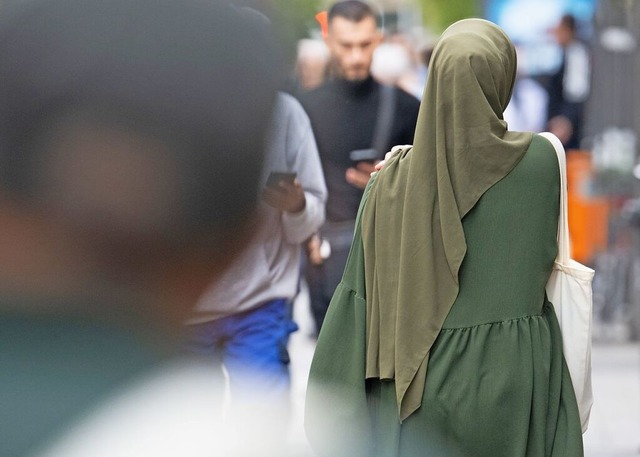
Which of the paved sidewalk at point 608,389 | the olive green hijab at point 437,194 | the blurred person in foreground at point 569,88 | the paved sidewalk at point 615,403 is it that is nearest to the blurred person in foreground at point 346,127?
the paved sidewalk at point 608,389

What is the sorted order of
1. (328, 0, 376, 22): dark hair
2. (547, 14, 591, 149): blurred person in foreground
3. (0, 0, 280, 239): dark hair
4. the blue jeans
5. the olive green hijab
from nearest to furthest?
(0, 0, 280, 239): dark hair, the olive green hijab, the blue jeans, (328, 0, 376, 22): dark hair, (547, 14, 591, 149): blurred person in foreground

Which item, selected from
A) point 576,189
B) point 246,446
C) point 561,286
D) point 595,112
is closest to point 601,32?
point 595,112

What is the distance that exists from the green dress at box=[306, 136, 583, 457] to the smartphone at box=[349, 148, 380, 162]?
6.53 feet

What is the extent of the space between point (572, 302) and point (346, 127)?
2074 mm

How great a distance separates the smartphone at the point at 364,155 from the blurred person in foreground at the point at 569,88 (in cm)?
264

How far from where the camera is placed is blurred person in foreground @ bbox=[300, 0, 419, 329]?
4430mm

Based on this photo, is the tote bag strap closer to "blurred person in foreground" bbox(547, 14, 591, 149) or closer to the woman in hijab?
the woman in hijab

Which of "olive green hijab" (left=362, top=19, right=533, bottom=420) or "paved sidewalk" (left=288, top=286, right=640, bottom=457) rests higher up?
"olive green hijab" (left=362, top=19, right=533, bottom=420)

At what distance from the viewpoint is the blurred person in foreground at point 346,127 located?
443 centimetres

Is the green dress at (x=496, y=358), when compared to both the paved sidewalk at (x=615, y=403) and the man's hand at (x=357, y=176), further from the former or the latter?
the paved sidewalk at (x=615, y=403)

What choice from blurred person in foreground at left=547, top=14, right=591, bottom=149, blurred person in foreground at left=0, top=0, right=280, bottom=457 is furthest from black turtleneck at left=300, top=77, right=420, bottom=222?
blurred person in foreground at left=0, top=0, right=280, bottom=457

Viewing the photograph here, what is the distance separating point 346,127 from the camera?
14.7 ft

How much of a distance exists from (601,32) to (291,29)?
650 cm

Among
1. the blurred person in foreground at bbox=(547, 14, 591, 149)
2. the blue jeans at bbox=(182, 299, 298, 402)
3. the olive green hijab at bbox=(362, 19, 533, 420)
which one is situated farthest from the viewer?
the blurred person in foreground at bbox=(547, 14, 591, 149)
